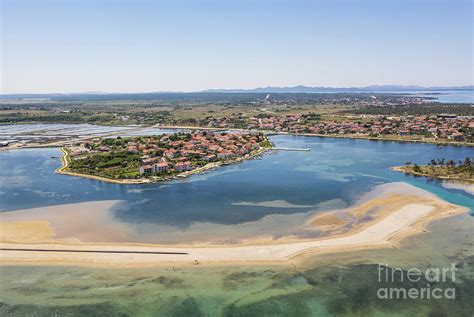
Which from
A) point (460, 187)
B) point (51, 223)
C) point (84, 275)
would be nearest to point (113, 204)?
point (51, 223)

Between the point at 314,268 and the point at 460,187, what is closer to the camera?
the point at 314,268

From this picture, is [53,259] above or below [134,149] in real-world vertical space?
below

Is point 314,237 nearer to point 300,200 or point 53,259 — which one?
point 300,200

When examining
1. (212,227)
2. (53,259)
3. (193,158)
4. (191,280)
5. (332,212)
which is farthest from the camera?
(193,158)

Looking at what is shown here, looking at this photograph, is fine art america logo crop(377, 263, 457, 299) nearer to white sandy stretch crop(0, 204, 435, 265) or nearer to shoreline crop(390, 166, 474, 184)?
white sandy stretch crop(0, 204, 435, 265)

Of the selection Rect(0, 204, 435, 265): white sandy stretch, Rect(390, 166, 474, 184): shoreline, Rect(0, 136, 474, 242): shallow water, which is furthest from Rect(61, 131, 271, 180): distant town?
Rect(390, 166, 474, 184): shoreline

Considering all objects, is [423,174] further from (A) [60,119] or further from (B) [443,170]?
(A) [60,119]
